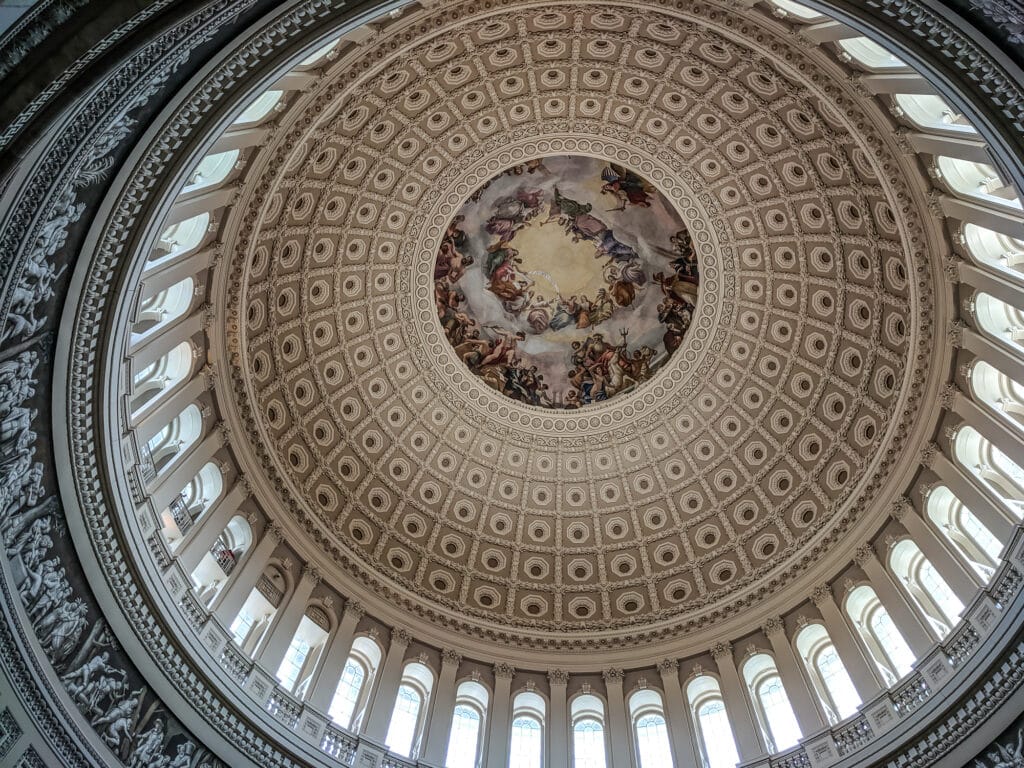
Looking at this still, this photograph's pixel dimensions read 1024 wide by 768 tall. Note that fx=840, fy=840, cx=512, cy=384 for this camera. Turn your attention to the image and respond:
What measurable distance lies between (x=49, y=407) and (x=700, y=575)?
68.2 feet

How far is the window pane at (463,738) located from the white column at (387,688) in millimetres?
1912

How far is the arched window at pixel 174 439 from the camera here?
19.8 m

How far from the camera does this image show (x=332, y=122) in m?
24.5

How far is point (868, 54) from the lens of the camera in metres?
18.3

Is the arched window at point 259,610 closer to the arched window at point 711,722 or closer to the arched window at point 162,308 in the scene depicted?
the arched window at point 162,308

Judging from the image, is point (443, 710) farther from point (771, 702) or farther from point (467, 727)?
point (771, 702)

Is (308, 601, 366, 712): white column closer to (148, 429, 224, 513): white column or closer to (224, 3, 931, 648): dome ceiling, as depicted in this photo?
(224, 3, 931, 648): dome ceiling

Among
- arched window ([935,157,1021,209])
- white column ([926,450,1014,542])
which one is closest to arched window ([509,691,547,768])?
white column ([926,450,1014,542])

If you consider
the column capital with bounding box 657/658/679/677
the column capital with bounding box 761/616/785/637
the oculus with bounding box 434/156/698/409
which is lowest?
the column capital with bounding box 657/658/679/677

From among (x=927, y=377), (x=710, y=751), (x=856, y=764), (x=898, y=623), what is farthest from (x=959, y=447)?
(x=710, y=751)

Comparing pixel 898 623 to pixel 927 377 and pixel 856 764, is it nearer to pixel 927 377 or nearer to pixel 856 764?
pixel 856 764

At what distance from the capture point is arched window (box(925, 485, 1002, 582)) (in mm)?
19562

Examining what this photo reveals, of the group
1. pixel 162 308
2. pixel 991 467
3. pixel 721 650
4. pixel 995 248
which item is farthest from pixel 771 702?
pixel 162 308

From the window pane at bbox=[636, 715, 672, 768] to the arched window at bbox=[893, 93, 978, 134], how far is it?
16.8 meters
